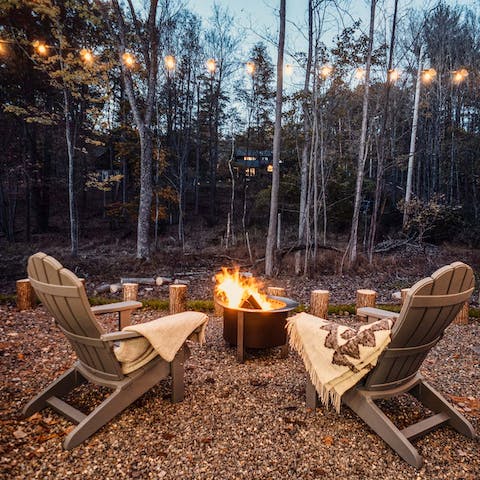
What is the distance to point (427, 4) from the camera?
307 inches

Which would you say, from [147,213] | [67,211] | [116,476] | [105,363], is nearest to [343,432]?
[116,476]

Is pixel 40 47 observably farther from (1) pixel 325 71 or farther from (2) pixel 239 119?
(2) pixel 239 119

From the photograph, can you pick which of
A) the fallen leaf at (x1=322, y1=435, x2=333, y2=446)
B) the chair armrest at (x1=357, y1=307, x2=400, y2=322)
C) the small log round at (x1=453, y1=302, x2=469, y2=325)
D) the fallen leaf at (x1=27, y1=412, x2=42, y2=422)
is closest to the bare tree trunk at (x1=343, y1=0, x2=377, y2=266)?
the small log round at (x1=453, y1=302, x2=469, y2=325)

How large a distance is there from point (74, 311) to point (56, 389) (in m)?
0.73

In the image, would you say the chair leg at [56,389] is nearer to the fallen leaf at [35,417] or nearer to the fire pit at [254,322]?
the fallen leaf at [35,417]

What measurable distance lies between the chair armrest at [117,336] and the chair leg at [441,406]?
1.86 meters

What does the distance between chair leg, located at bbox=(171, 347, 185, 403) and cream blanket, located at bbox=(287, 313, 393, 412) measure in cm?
84

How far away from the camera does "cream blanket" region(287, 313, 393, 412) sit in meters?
2.06

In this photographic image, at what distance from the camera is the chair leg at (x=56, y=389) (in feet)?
7.63

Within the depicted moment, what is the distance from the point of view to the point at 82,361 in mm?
2354

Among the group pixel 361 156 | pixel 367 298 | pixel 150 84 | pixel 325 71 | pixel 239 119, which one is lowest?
pixel 367 298

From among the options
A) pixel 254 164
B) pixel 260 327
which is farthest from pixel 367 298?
pixel 254 164

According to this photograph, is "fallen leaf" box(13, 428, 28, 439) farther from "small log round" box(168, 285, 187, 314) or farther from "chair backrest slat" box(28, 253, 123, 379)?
"small log round" box(168, 285, 187, 314)

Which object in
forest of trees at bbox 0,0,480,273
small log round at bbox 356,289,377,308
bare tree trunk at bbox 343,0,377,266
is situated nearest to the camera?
small log round at bbox 356,289,377,308
